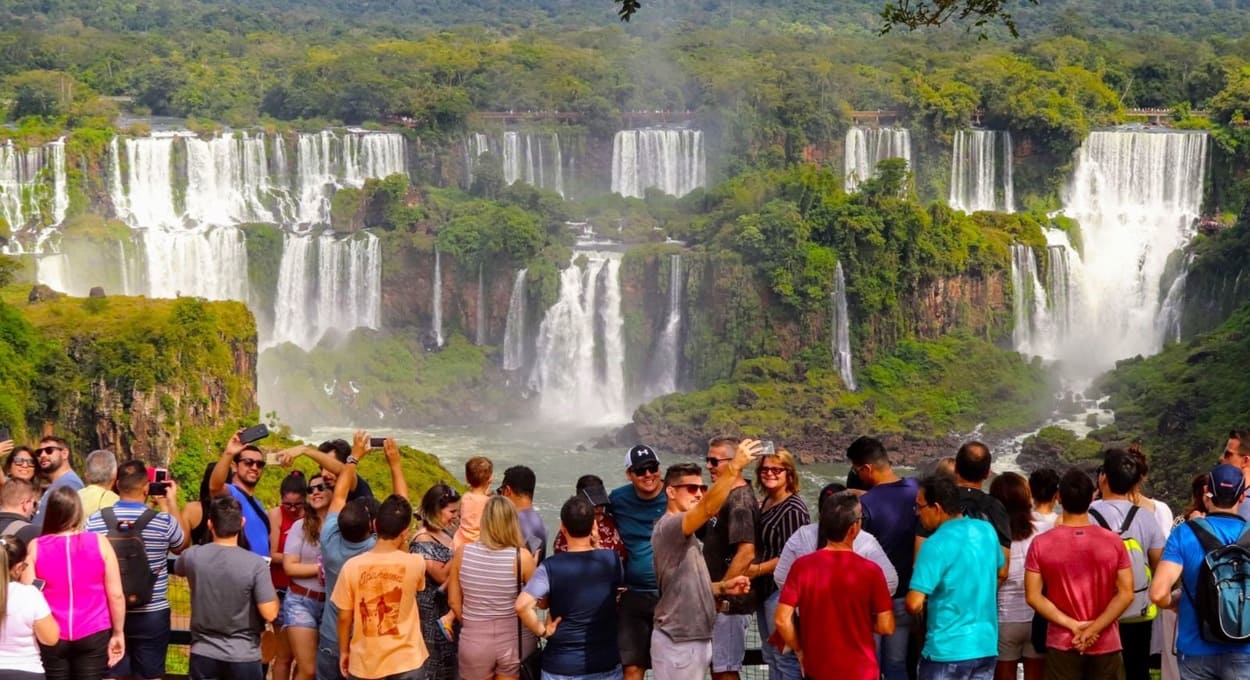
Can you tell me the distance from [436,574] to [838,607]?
2370 mm

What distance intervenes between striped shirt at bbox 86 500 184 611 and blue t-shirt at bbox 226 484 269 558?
509 millimetres

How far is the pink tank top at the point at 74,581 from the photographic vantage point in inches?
398

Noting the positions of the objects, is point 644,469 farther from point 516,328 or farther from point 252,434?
point 516,328

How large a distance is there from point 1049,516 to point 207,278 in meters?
50.4

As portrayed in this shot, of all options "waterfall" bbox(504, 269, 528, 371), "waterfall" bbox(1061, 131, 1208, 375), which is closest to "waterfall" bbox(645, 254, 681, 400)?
"waterfall" bbox(504, 269, 528, 371)

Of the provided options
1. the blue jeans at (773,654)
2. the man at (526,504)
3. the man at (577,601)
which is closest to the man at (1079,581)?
the blue jeans at (773,654)

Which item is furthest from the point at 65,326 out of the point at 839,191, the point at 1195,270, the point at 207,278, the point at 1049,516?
the point at 1195,270

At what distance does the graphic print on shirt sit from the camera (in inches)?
400

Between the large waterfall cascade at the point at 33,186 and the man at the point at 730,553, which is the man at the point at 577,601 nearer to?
the man at the point at 730,553

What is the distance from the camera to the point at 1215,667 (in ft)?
32.8

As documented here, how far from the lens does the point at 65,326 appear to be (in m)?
38.5

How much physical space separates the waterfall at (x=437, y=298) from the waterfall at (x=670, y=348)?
692cm

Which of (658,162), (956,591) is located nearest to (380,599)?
(956,591)

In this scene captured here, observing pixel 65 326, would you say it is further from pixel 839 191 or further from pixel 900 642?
pixel 900 642
